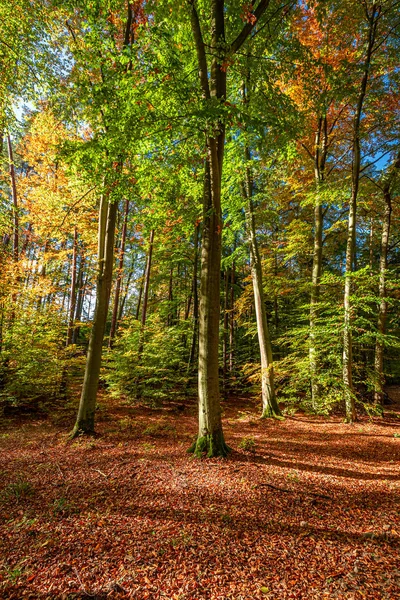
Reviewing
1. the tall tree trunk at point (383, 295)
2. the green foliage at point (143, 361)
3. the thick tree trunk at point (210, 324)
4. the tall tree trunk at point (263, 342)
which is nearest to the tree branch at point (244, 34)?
the thick tree trunk at point (210, 324)

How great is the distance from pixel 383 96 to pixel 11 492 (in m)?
12.5

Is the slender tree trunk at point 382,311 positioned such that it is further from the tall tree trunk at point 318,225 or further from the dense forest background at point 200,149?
the tall tree trunk at point 318,225

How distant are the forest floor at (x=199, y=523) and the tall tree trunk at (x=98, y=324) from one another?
0.89 m

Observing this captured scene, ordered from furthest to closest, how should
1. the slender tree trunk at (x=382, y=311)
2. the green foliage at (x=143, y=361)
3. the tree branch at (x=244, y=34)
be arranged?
the green foliage at (x=143, y=361) < the slender tree trunk at (x=382, y=311) < the tree branch at (x=244, y=34)

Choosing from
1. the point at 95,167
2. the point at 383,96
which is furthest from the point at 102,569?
the point at 383,96

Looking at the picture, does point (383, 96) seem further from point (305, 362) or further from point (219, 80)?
point (305, 362)

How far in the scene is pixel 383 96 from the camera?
782cm

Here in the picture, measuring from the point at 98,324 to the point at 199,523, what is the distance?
4.95 metres

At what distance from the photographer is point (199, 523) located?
9.09 ft

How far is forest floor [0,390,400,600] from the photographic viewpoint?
202 centimetres

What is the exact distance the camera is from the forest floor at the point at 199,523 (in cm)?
202

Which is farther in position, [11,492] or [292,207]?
[292,207]

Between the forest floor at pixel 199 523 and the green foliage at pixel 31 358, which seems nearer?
the forest floor at pixel 199 523

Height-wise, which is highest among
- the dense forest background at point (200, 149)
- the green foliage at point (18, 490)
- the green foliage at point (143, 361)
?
the dense forest background at point (200, 149)
